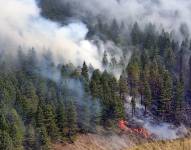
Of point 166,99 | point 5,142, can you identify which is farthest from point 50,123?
point 166,99

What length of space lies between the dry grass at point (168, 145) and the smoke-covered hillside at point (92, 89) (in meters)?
2.25

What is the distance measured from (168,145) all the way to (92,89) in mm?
22532

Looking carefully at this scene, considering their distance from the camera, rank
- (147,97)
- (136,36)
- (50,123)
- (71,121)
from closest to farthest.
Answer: (50,123)
(71,121)
(147,97)
(136,36)

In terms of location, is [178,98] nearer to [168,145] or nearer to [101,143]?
[168,145]

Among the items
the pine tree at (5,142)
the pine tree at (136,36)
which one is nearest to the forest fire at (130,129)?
the pine tree at (5,142)

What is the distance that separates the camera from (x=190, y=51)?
604ft

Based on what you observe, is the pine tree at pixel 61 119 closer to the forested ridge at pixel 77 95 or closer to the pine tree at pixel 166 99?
the forested ridge at pixel 77 95

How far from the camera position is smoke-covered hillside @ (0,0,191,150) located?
131 m

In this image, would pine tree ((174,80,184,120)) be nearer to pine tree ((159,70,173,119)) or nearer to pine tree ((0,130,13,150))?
pine tree ((159,70,173,119))

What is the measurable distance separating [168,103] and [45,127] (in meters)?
39.2

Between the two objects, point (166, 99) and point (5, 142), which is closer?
point (5, 142)

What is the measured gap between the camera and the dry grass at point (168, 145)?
139 m

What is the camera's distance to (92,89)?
14662 cm

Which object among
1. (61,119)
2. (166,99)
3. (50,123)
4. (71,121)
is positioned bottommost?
(50,123)
